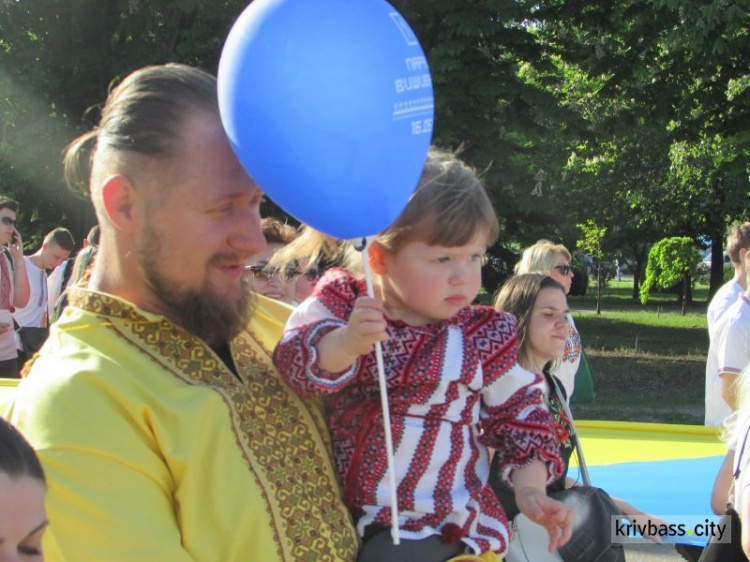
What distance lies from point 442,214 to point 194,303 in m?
0.66

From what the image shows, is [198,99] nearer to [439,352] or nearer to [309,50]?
[309,50]

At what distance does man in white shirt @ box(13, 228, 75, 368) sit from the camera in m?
8.25

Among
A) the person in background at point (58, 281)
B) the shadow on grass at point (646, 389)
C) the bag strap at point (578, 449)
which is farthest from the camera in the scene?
the shadow on grass at point (646, 389)

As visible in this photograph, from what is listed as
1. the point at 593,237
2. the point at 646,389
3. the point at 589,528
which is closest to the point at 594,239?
the point at 593,237

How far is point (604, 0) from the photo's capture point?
10625 millimetres

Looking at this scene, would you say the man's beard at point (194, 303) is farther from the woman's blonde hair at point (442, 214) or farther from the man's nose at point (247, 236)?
the woman's blonde hair at point (442, 214)

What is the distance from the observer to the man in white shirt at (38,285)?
8.25 meters

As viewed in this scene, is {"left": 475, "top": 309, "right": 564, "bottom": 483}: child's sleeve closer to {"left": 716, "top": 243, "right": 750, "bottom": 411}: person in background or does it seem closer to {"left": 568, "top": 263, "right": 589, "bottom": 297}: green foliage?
{"left": 716, "top": 243, "right": 750, "bottom": 411}: person in background

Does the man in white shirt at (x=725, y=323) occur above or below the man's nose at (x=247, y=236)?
below

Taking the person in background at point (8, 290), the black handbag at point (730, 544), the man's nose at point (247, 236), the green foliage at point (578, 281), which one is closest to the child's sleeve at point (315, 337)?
the man's nose at point (247, 236)

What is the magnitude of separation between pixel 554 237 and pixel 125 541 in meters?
12.5

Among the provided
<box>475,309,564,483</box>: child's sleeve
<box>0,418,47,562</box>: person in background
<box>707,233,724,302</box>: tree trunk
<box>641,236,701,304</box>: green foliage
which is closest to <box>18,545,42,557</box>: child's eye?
<box>0,418,47,562</box>: person in background

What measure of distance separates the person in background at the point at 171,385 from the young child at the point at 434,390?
0.10 m

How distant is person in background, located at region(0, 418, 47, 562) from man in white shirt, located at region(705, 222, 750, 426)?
492 centimetres
